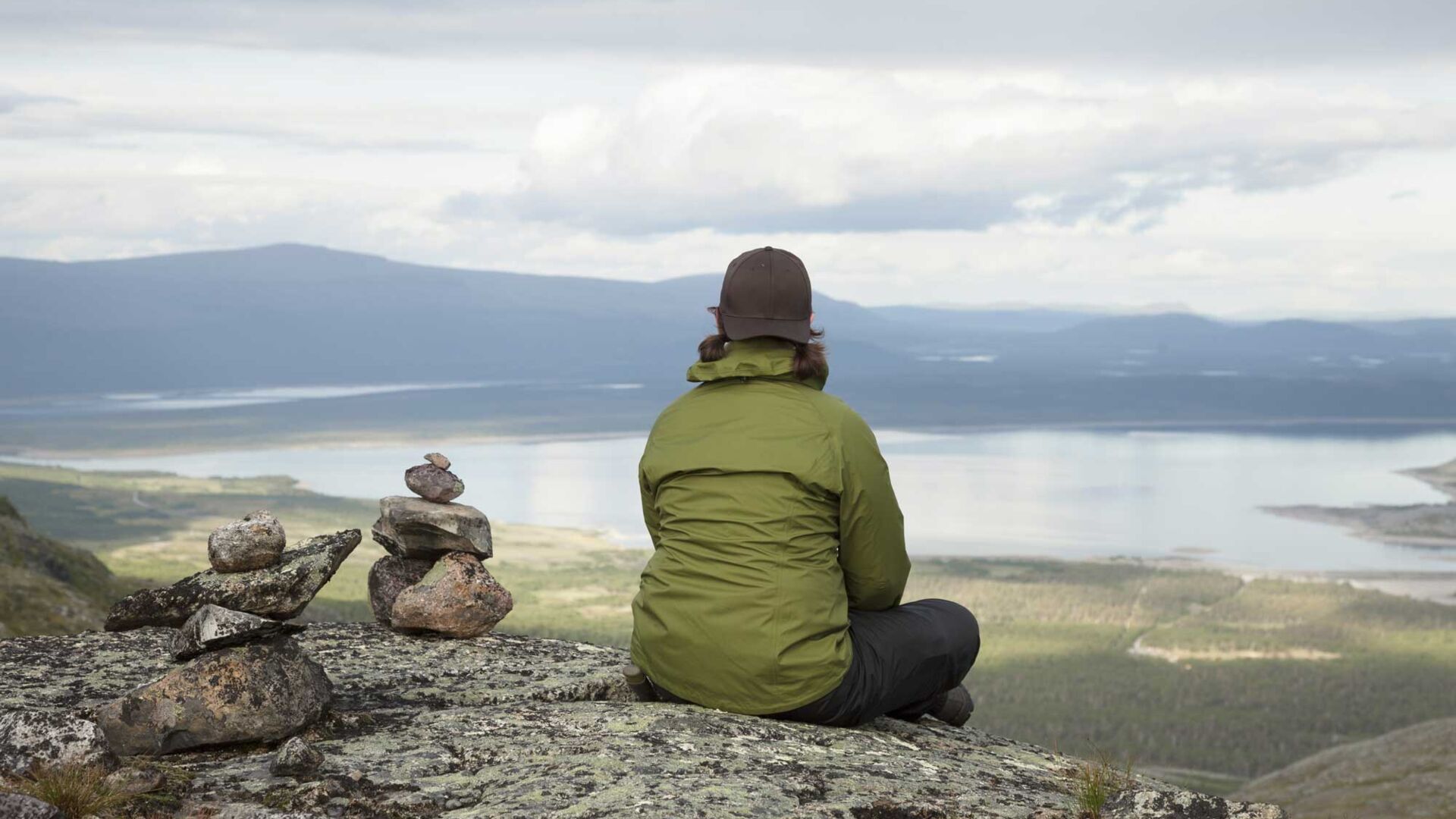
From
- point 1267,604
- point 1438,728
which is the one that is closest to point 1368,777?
point 1438,728

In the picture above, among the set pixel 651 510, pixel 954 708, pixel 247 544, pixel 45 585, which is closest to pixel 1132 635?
pixel 45 585

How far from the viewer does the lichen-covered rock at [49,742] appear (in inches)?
316

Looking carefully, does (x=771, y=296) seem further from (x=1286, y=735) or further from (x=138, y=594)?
(x=1286, y=735)

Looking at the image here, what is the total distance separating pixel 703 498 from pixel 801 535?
68 centimetres

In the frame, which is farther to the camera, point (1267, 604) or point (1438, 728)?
point (1267, 604)

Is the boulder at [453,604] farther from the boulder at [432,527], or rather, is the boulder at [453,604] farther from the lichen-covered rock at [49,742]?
the lichen-covered rock at [49,742]

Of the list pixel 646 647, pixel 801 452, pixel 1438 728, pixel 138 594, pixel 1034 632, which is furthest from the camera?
pixel 1034 632

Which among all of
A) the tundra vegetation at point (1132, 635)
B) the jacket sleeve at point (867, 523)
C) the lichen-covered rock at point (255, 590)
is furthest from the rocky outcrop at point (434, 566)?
the tundra vegetation at point (1132, 635)

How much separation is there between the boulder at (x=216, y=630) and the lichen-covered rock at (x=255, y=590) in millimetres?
136

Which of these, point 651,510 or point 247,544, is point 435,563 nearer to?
point 247,544

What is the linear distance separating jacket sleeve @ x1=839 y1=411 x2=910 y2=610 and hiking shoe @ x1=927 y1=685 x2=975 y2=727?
5.10 feet

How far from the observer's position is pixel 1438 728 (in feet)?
191

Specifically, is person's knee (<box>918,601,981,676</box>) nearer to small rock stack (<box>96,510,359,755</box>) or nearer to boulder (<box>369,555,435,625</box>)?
small rock stack (<box>96,510,359,755</box>)

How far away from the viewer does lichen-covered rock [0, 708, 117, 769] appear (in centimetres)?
804
